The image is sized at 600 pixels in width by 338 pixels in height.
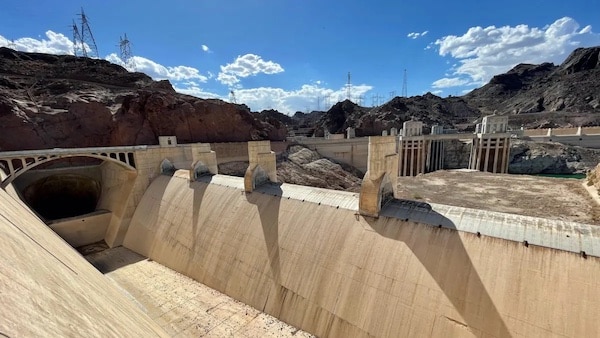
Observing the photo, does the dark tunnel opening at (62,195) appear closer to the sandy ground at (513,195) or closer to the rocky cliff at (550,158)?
the sandy ground at (513,195)

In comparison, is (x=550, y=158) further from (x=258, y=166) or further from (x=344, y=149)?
(x=258, y=166)

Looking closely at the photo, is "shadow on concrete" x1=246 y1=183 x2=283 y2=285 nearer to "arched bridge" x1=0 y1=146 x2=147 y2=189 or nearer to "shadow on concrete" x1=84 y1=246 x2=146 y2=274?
"shadow on concrete" x1=84 y1=246 x2=146 y2=274

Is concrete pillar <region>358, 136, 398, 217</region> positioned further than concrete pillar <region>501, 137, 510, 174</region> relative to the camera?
No

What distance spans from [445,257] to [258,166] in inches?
514

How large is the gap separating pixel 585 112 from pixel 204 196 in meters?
107

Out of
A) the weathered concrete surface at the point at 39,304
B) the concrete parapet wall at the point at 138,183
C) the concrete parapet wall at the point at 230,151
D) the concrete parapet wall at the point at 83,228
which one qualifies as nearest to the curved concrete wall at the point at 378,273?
the weathered concrete surface at the point at 39,304

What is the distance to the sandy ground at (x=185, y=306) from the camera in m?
12.3

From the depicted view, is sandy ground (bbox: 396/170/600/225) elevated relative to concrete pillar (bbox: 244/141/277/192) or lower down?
lower down

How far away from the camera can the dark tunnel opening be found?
2572 cm

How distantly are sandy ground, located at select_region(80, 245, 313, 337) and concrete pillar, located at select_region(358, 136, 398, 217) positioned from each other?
6.57 meters

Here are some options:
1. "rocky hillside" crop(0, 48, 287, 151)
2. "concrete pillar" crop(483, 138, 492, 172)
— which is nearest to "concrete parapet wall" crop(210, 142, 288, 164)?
"rocky hillside" crop(0, 48, 287, 151)

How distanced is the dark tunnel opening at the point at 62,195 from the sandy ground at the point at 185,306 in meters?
12.4

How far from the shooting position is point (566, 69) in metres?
98.4

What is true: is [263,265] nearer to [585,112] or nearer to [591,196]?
[591,196]
